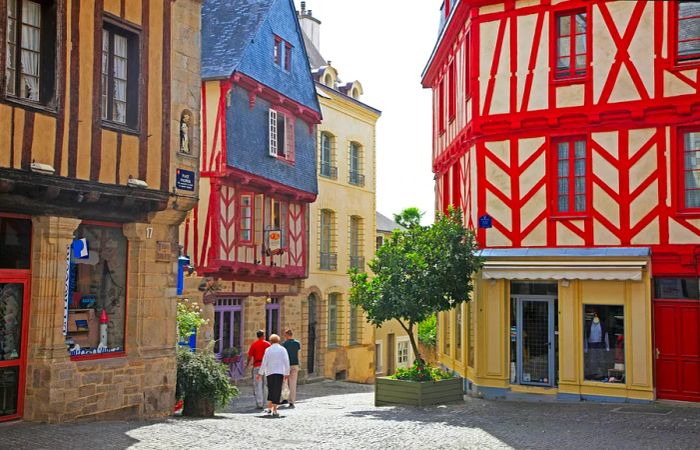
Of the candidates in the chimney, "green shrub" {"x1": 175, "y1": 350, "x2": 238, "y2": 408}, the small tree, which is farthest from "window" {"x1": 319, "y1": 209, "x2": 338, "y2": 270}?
"green shrub" {"x1": 175, "y1": 350, "x2": 238, "y2": 408}

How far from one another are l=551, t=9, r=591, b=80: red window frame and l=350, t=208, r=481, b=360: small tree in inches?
139

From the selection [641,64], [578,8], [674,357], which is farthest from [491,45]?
[674,357]

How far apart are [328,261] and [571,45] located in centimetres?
1369

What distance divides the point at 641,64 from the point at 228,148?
32.7ft

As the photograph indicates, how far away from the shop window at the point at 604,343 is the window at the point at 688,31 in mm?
4674

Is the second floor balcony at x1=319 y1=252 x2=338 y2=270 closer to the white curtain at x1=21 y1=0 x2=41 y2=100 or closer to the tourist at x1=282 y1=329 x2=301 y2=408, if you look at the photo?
the tourist at x1=282 y1=329 x2=301 y2=408

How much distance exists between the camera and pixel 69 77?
1153 centimetres

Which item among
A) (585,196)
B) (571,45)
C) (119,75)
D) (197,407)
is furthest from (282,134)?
(197,407)

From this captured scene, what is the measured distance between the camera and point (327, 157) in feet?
96.6

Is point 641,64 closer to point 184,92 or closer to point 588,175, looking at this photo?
point 588,175

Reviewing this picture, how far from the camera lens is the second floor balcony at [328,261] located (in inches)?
1126

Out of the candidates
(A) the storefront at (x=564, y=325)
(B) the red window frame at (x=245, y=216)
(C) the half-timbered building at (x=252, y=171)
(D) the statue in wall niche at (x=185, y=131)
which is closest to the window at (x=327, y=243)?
(C) the half-timbered building at (x=252, y=171)

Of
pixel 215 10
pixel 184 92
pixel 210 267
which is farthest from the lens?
pixel 215 10

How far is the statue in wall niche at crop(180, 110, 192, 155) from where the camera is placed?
1371 centimetres
